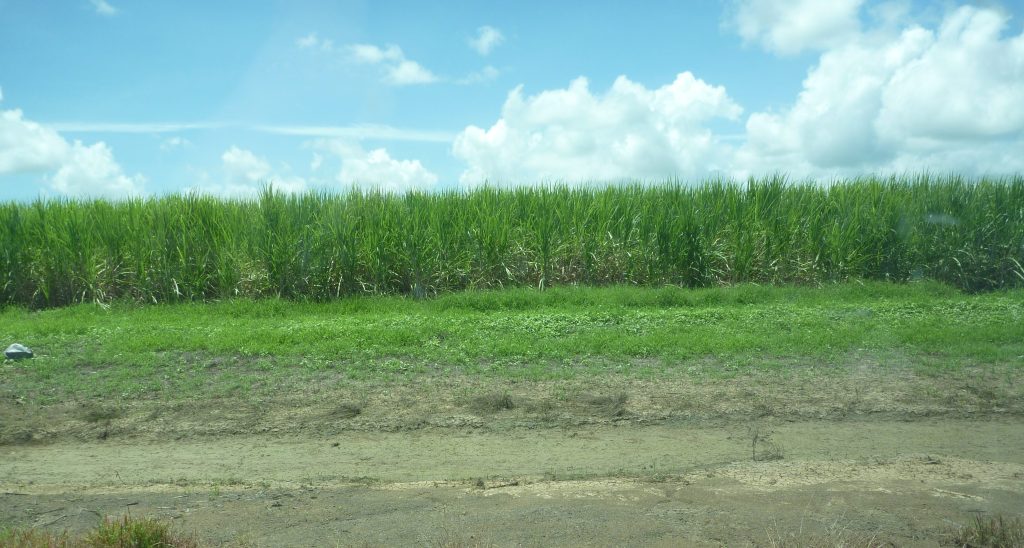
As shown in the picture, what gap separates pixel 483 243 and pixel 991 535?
10114 mm

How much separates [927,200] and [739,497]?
1206 centimetres

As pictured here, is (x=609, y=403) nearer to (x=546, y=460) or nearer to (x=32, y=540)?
(x=546, y=460)

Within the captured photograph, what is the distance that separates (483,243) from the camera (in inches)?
530

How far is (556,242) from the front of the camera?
45.6 feet

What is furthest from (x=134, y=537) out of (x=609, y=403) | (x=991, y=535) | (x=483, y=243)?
(x=483, y=243)

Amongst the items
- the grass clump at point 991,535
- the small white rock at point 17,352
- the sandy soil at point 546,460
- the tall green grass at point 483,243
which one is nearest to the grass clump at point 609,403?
the sandy soil at point 546,460

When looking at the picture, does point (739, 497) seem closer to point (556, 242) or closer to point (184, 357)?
point (184, 357)

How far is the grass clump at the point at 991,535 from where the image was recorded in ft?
12.9

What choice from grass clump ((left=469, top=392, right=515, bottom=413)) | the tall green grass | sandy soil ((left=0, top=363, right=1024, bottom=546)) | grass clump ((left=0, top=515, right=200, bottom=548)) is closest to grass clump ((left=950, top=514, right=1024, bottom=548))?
sandy soil ((left=0, top=363, right=1024, bottom=546))

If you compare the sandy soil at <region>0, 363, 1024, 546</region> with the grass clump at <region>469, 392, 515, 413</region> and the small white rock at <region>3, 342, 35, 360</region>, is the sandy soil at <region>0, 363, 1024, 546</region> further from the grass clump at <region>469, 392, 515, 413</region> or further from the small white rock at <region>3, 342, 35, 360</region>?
the small white rock at <region>3, 342, 35, 360</region>

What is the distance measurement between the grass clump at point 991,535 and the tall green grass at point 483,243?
9.56 metres

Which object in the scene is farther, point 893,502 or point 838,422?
point 838,422

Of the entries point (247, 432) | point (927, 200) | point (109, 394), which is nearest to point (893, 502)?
point (247, 432)

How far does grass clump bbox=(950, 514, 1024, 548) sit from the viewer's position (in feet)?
12.9
